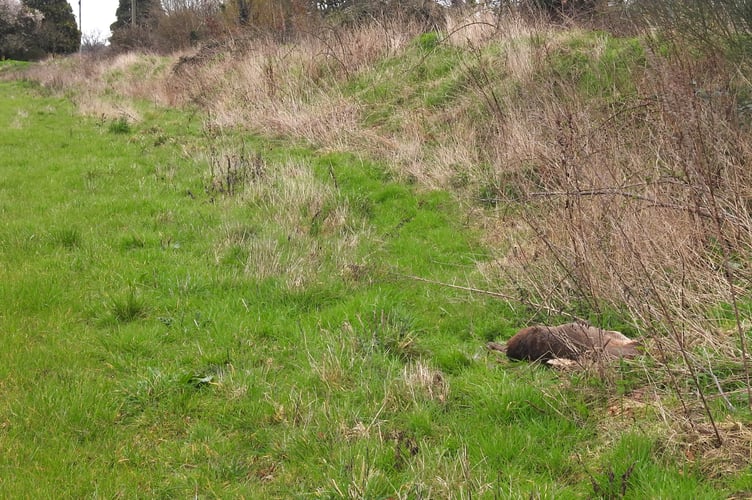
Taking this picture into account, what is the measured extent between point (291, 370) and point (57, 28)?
47.1 meters

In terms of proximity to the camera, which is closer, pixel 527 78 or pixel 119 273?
pixel 119 273

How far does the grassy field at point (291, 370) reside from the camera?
268 centimetres

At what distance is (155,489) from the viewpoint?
2.70 meters

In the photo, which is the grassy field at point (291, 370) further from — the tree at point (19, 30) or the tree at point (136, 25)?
the tree at point (19, 30)

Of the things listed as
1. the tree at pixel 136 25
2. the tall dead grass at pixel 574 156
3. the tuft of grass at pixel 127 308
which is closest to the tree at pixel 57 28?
the tree at pixel 136 25

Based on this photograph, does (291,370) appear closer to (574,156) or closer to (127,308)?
(127,308)

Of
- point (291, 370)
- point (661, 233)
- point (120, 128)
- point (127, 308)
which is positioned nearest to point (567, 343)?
point (661, 233)

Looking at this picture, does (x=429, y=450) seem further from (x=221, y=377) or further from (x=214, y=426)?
(x=221, y=377)

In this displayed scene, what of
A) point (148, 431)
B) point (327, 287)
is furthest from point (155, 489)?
point (327, 287)

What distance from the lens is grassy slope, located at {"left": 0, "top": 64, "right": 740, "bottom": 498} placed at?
8.91ft

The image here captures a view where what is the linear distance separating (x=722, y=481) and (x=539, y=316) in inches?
78.9

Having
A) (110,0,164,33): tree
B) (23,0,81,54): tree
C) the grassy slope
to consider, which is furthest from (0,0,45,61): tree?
the grassy slope

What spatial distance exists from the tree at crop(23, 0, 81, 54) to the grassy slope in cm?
4065

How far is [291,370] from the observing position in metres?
3.76
